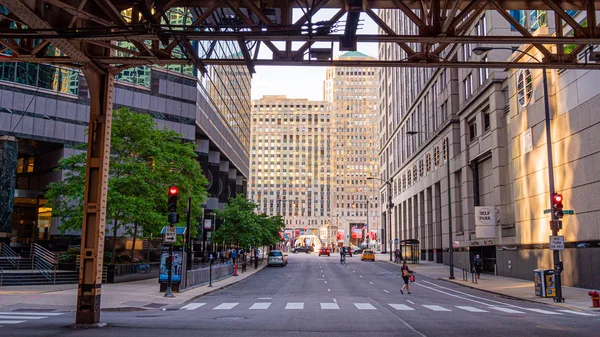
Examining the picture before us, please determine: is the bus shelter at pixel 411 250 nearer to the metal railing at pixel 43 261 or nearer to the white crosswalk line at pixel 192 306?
the metal railing at pixel 43 261

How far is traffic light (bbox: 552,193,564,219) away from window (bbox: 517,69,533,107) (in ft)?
45.1

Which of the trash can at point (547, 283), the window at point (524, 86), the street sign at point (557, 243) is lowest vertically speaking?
the trash can at point (547, 283)

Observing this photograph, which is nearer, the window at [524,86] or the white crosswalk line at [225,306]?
the white crosswalk line at [225,306]

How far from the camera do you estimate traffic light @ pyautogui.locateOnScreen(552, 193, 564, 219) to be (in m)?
23.5

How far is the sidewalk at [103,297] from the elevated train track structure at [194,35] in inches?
271

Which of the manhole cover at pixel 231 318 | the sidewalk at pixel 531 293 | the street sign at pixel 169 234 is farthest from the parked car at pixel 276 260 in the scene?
the manhole cover at pixel 231 318

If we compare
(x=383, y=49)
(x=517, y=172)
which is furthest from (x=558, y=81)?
(x=383, y=49)

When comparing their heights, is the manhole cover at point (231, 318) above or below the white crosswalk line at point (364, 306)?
above

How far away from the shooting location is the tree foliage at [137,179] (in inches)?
1185

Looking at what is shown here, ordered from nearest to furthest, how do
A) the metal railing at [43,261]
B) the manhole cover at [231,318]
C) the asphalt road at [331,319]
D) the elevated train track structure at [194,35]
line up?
A: the elevated train track structure at [194,35] < the asphalt road at [331,319] < the manhole cover at [231,318] < the metal railing at [43,261]

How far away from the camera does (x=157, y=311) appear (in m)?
19.0

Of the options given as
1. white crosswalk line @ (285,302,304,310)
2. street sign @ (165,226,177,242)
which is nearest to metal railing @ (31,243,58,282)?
street sign @ (165,226,177,242)

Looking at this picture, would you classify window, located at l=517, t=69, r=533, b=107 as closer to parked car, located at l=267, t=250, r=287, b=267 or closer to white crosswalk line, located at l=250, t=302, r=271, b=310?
white crosswalk line, located at l=250, t=302, r=271, b=310

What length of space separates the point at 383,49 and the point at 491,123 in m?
59.6
